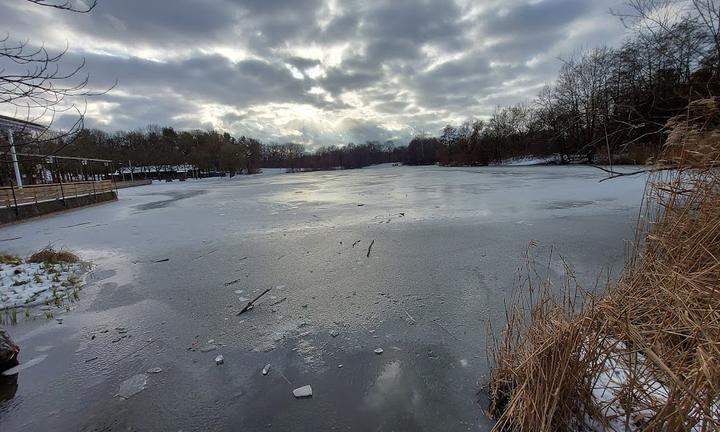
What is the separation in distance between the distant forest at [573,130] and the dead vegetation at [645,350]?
699mm

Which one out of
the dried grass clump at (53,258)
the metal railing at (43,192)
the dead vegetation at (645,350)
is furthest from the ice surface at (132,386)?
the metal railing at (43,192)

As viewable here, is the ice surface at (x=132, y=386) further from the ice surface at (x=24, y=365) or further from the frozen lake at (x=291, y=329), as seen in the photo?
the ice surface at (x=24, y=365)

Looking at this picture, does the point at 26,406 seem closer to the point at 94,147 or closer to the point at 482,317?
the point at 482,317

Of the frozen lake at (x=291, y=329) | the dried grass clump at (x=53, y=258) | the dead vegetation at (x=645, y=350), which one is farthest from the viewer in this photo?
the dried grass clump at (x=53, y=258)

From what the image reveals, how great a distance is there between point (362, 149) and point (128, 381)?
112323mm

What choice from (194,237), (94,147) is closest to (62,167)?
(94,147)

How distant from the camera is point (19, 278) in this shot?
5.13m

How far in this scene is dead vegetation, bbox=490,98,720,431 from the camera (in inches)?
53.6

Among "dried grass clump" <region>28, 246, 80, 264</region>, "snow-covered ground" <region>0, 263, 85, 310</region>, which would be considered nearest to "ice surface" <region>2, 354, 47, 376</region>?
"snow-covered ground" <region>0, 263, 85, 310</region>

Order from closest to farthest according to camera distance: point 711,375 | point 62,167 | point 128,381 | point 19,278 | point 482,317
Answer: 1. point 711,375
2. point 128,381
3. point 482,317
4. point 19,278
5. point 62,167

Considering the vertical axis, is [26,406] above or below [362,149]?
below

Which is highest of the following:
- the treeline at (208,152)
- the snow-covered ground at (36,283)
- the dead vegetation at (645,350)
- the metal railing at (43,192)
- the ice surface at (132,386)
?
the treeline at (208,152)

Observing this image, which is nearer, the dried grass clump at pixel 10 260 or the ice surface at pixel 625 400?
the ice surface at pixel 625 400

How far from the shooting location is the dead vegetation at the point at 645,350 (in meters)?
1.36
